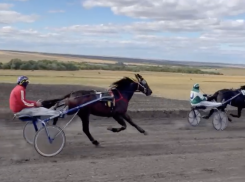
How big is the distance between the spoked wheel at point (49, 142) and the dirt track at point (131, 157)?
20 cm

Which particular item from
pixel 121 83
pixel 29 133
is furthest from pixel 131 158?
pixel 121 83

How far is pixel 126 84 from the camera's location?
13500 mm

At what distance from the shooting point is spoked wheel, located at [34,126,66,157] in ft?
35.8

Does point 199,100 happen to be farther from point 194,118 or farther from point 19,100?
point 19,100

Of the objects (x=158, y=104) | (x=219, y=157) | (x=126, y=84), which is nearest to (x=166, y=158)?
(x=219, y=157)

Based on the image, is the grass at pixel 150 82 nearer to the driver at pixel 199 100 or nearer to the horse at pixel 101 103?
the driver at pixel 199 100

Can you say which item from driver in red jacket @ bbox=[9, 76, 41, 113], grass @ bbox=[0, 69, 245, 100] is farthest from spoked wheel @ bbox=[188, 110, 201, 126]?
grass @ bbox=[0, 69, 245, 100]

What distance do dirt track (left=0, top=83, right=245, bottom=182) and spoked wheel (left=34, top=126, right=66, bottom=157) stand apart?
0.64 feet

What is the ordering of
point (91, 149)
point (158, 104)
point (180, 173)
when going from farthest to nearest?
point (158, 104) → point (91, 149) → point (180, 173)

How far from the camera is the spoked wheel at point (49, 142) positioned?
10.9 m

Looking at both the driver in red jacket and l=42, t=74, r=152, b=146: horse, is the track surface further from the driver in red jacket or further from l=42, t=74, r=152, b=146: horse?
the driver in red jacket

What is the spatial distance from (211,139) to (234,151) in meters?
1.95

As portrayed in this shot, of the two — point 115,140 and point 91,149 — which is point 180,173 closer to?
point 91,149

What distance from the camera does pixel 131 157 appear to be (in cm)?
1102
